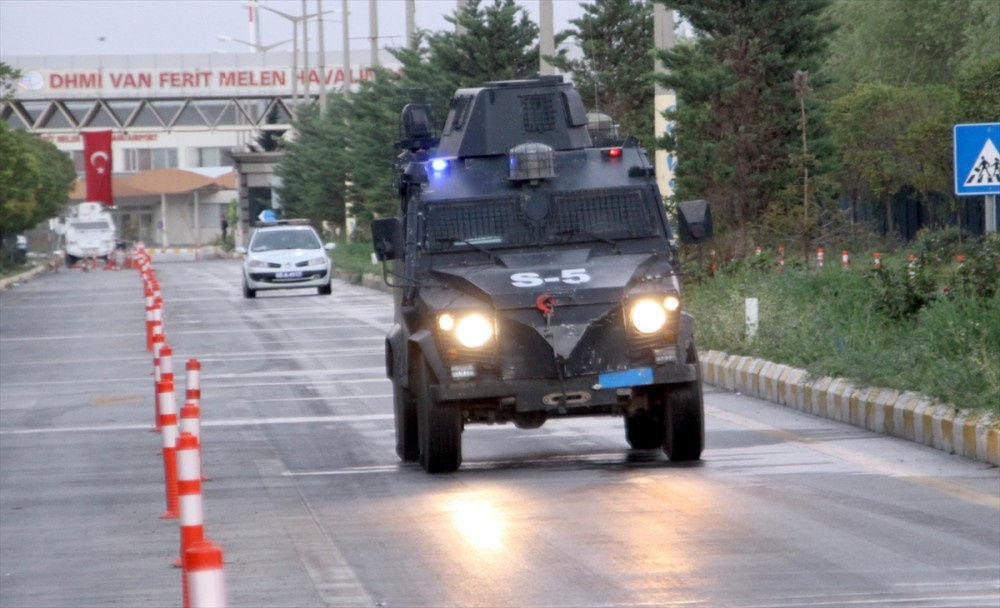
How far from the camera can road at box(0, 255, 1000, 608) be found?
8.29 meters

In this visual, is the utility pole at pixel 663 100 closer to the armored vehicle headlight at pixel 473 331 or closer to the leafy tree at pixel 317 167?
the armored vehicle headlight at pixel 473 331

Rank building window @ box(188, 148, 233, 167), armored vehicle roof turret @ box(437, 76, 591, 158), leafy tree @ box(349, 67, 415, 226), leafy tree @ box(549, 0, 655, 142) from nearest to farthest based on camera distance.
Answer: armored vehicle roof turret @ box(437, 76, 591, 158) → leafy tree @ box(549, 0, 655, 142) → leafy tree @ box(349, 67, 415, 226) → building window @ box(188, 148, 233, 167)

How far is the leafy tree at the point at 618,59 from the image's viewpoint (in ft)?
124

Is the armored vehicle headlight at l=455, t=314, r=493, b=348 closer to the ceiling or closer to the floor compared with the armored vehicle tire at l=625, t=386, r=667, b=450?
closer to the ceiling

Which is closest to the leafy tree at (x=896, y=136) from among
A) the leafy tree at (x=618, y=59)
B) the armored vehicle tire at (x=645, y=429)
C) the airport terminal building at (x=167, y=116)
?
the leafy tree at (x=618, y=59)

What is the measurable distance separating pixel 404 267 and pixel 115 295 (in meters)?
35.2

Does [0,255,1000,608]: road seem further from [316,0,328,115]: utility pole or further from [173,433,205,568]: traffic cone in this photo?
[316,0,328,115]: utility pole

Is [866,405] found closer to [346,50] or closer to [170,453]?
[170,453]

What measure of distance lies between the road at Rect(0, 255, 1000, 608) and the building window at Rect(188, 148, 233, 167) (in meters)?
108

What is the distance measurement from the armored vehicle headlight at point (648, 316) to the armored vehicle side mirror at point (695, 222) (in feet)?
2.39

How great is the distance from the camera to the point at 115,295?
1848 inches

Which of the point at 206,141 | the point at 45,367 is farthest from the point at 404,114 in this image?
the point at 206,141

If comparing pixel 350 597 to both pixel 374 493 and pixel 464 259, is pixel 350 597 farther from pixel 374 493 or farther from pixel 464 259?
pixel 464 259

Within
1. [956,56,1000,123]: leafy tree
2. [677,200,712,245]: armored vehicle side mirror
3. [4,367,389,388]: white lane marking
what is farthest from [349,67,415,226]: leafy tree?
[677,200,712,245]: armored vehicle side mirror
